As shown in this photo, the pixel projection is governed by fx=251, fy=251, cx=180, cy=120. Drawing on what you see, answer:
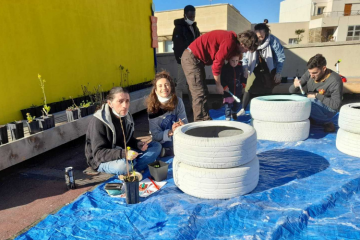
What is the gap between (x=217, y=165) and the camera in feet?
6.73

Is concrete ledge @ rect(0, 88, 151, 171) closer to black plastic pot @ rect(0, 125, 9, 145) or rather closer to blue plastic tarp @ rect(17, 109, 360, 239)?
black plastic pot @ rect(0, 125, 9, 145)

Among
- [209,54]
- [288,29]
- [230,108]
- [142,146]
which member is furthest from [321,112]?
[288,29]

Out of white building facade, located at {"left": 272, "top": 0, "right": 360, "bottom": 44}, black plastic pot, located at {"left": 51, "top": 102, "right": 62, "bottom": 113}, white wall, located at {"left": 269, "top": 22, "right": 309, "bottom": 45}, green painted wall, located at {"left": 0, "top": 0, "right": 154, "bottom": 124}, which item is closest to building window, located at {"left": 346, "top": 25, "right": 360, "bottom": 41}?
white building facade, located at {"left": 272, "top": 0, "right": 360, "bottom": 44}

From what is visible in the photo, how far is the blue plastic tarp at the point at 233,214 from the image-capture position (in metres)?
1.73

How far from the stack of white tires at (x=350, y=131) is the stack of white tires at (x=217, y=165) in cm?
144

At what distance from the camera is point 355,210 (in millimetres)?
1907

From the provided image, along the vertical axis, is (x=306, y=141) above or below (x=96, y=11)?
below

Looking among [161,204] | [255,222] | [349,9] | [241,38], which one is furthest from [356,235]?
[349,9]

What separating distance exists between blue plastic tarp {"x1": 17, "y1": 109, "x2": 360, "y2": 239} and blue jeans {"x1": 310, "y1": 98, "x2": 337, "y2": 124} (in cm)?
145

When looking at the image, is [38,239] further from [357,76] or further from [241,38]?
[357,76]

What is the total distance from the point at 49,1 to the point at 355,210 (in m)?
5.18

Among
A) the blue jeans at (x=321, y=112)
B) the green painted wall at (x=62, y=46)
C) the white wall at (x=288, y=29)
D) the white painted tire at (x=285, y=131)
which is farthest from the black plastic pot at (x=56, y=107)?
the white wall at (x=288, y=29)

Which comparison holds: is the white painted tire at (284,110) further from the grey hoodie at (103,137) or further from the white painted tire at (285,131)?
the grey hoodie at (103,137)

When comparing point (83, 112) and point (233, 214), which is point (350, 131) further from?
point (83, 112)
